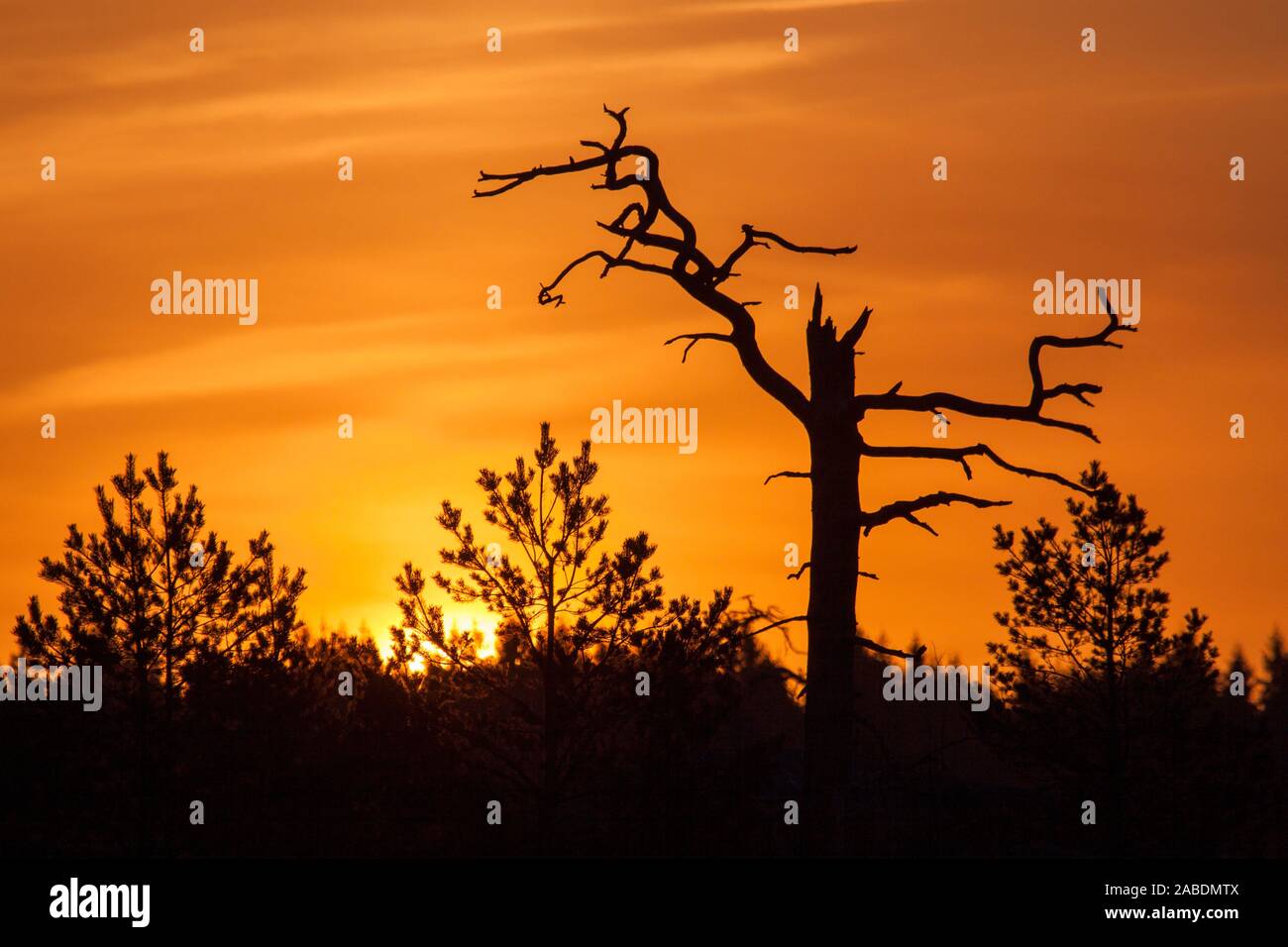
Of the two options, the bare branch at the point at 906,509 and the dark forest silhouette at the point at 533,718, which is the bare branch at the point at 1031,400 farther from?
the dark forest silhouette at the point at 533,718

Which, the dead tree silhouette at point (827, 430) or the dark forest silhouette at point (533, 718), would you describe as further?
the dark forest silhouette at point (533, 718)

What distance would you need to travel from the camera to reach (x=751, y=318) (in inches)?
440

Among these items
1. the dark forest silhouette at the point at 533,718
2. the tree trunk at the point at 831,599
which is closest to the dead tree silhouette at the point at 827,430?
the tree trunk at the point at 831,599

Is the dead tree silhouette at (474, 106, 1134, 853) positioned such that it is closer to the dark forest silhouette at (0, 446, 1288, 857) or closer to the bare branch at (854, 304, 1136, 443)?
the bare branch at (854, 304, 1136, 443)

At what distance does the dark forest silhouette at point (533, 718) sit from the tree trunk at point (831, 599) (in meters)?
17.6

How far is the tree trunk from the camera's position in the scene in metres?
10.7

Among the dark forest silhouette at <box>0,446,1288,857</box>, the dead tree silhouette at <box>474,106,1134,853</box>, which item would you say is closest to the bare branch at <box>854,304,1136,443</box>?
the dead tree silhouette at <box>474,106,1134,853</box>

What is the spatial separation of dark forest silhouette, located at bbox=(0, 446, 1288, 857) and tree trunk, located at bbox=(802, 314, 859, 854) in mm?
17614

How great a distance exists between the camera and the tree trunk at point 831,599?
1071 cm

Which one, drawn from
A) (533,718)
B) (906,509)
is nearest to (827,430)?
(906,509)
